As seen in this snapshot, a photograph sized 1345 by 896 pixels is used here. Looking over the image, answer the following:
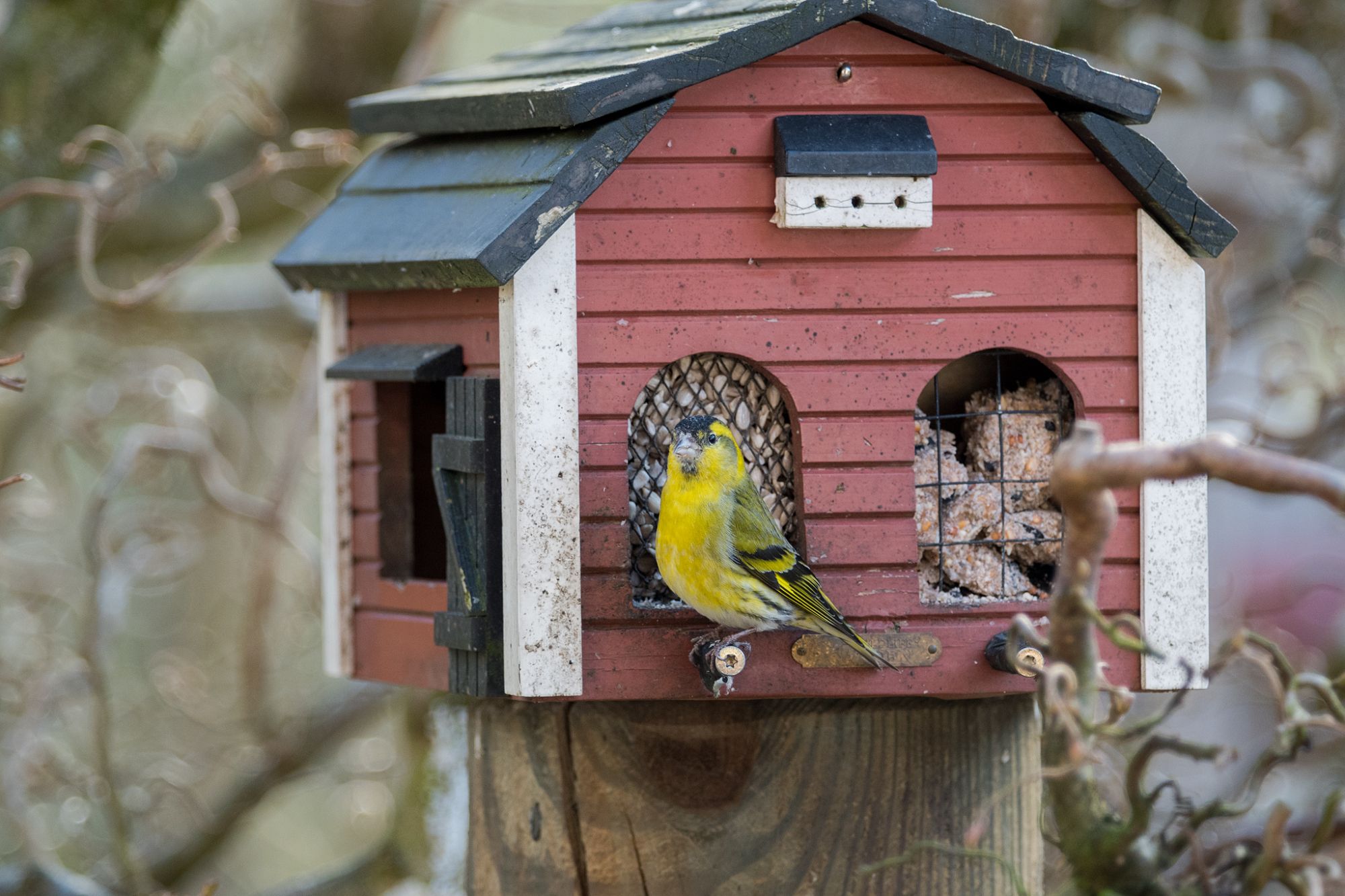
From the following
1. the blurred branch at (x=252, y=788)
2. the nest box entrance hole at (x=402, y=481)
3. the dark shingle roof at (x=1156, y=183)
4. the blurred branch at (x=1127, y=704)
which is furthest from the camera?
the blurred branch at (x=252, y=788)

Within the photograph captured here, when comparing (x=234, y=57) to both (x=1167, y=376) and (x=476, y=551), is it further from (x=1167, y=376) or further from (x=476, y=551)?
(x=1167, y=376)

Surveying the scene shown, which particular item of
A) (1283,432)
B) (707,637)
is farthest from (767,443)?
(1283,432)

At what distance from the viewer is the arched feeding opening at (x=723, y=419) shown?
352cm

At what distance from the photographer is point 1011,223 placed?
341 cm

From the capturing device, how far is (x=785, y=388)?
334 centimetres

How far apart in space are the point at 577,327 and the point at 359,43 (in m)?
3.40

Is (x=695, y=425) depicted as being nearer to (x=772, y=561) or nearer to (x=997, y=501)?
(x=772, y=561)

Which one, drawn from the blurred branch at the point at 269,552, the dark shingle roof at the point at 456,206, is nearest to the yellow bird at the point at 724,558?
the dark shingle roof at the point at 456,206

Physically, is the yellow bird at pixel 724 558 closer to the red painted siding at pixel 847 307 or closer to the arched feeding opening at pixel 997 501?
the red painted siding at pixel 847 307

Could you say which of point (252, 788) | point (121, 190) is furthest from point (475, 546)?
point (252, 788)

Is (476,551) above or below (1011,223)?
below

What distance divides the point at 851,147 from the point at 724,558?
0.95 m

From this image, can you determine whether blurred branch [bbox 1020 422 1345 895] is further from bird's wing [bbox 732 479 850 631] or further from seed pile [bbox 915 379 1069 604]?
seed pile [bbox 915 379 1069 604]

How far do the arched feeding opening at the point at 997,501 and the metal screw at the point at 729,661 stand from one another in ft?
2.15
